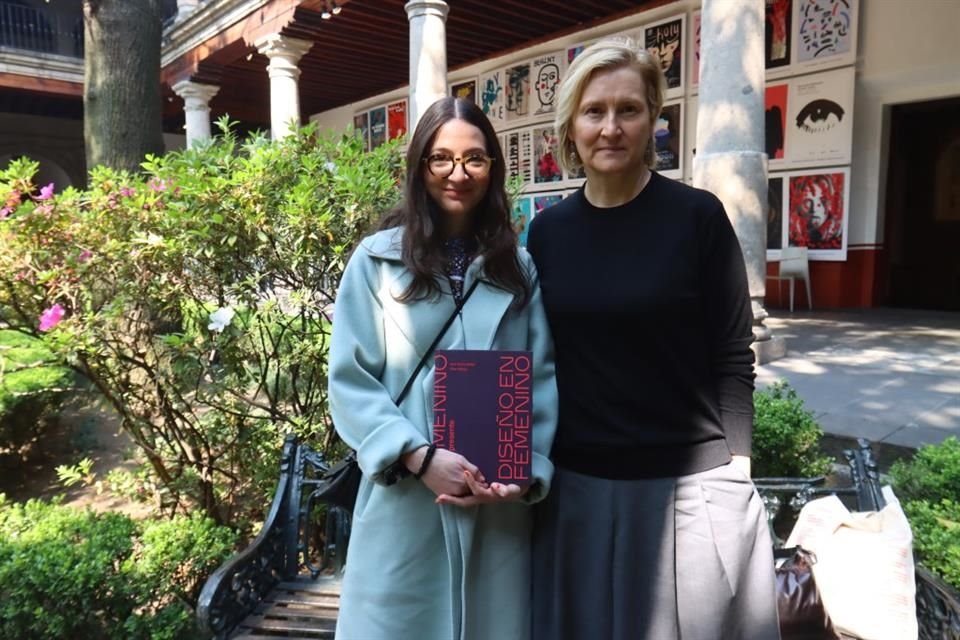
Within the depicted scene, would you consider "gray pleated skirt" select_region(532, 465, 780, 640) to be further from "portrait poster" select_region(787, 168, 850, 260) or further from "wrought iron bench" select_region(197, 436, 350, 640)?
"portrait poster" select_region(787, 168, 850, 260)

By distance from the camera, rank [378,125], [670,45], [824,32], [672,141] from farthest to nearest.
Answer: [378,125] → [672,141] → [670,45] → [824,32]

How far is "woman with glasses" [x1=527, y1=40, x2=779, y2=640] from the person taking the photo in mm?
1438

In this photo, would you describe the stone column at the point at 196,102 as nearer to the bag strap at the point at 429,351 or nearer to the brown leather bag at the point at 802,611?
the bag strap at the point at 429,351

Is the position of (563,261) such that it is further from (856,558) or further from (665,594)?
Answer: (856,558)

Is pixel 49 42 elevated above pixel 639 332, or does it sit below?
above

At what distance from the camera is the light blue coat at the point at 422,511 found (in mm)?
1487

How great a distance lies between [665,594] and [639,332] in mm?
581

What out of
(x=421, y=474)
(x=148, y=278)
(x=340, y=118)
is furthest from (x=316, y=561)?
(x=340, y=118)

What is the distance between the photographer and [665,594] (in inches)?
56.8

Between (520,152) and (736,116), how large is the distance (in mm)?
7314

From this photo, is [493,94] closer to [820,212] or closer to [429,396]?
[820,212]

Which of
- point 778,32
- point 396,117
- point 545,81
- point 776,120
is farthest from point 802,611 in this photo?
point 396,117

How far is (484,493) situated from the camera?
4.57ft

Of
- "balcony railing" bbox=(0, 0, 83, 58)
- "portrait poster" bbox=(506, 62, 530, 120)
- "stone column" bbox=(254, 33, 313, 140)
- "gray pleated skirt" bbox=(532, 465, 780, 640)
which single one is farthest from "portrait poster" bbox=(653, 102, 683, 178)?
"balcony railing" bbox=(0, 0, 83, 58)
